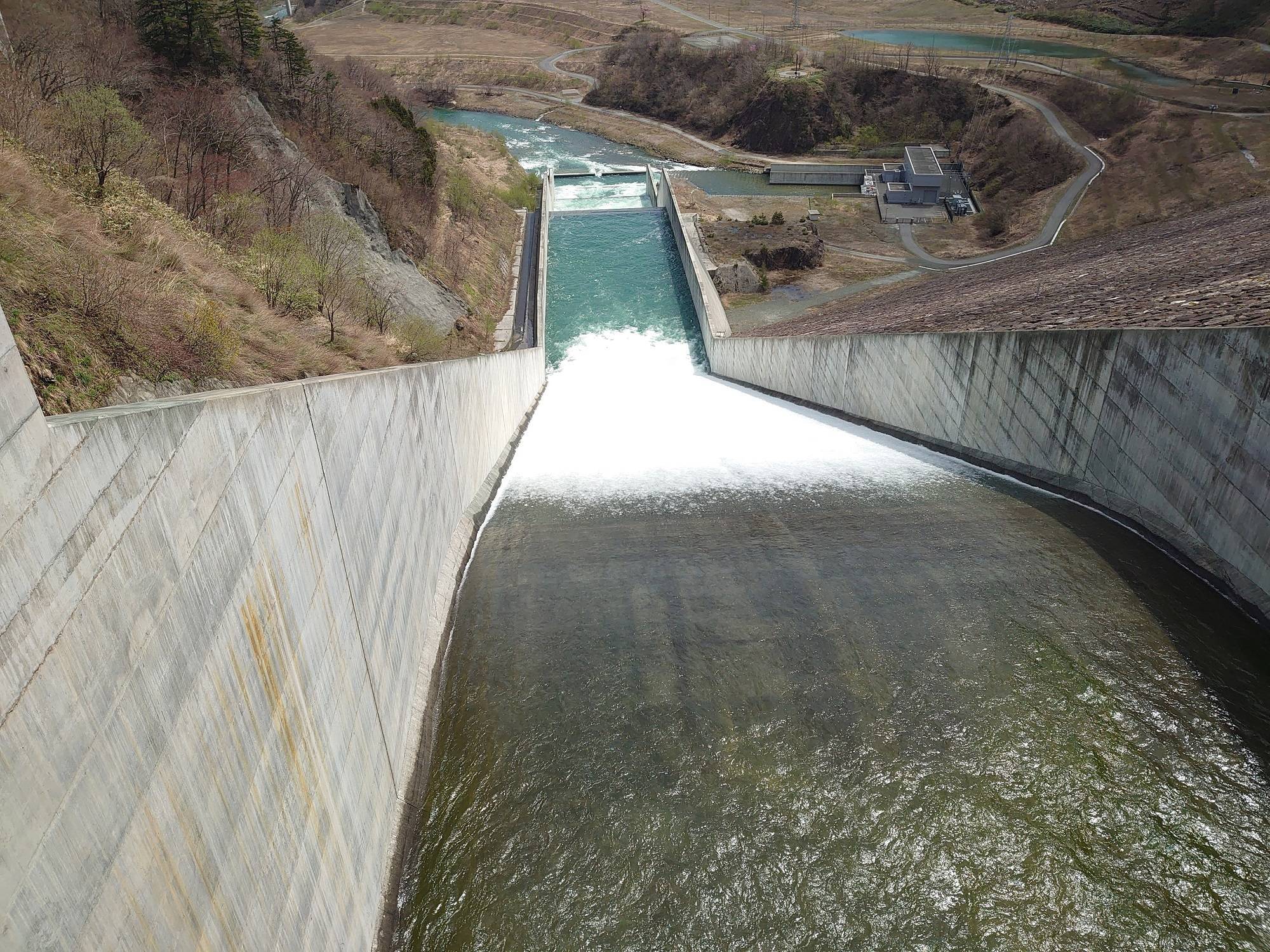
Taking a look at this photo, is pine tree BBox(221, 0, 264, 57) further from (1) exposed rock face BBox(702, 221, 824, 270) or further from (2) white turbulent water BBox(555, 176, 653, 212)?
(1) exposed rock face BBox(702, 221, 824, 270)

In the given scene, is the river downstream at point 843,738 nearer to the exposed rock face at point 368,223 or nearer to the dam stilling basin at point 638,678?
the dam stilling basin at point 638,678

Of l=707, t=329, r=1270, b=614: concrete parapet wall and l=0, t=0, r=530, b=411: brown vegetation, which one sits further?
l=707, t=329, r=1270, b=614: concrete parapet wall

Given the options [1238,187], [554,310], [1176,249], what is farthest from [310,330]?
[1238,187]

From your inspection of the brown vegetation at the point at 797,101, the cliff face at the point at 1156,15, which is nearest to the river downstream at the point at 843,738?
the brown vegetation at the point at 797,101

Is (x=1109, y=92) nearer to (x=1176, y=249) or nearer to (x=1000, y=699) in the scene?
(x=1176, y=249)

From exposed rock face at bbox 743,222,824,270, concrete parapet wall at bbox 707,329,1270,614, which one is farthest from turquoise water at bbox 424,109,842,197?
concrete parapet wall at bbox 707,329,1270,614

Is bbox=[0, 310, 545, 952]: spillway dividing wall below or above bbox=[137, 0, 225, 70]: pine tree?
below

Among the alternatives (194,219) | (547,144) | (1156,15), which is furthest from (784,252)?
(1156,15)
